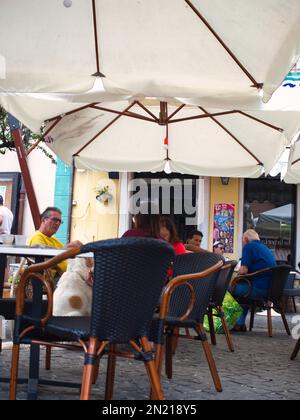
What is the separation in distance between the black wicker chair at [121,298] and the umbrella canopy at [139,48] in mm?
1803

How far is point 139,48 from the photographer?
14.0ft

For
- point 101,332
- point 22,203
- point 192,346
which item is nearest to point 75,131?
point 192,346

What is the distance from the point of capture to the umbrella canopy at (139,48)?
4.03m

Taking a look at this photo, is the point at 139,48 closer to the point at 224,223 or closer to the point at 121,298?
the point at 121,298

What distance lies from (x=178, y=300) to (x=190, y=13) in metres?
2.01

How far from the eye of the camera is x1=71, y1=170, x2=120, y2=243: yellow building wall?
13078 mm

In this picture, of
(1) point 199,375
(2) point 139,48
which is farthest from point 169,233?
(2) point 139,48

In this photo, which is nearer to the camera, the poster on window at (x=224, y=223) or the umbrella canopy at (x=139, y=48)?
the umbrella canopy at (x=139, y=48)

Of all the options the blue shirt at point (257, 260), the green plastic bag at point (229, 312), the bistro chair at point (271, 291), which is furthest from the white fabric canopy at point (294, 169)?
the green plastic bag at point (229, 312)

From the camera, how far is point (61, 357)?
15.7ft

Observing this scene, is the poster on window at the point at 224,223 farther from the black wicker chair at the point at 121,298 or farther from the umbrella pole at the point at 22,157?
the black wicker chair at the point at 121,298

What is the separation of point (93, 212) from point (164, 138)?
6.04 m

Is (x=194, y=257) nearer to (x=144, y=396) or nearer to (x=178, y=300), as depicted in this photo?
(x=178, y=300)

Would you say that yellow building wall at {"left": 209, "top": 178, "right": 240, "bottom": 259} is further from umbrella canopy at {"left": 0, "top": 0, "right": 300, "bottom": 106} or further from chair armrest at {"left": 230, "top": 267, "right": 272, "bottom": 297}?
umbrella canopy at {"left": 0, "top": 0, "right": 300, "bottom": 106}
